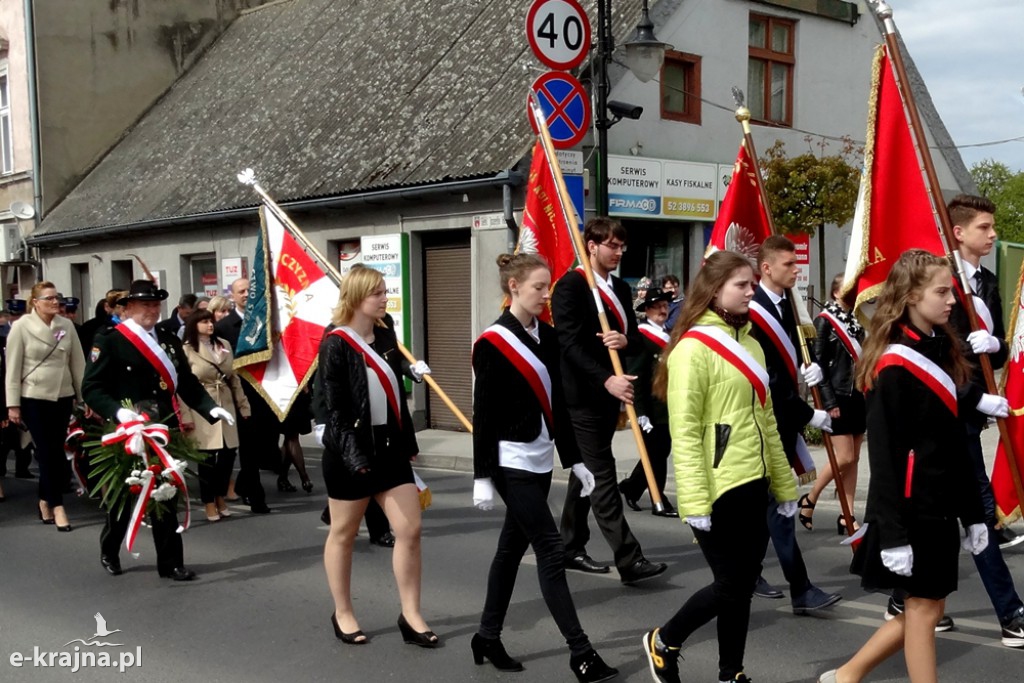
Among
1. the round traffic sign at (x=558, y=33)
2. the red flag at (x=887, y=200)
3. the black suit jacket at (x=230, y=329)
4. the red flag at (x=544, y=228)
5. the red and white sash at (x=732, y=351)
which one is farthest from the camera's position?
the round traffic sign at (x=558, y=33)

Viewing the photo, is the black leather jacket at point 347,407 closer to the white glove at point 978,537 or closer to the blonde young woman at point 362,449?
the blonde young woman at point 362,449

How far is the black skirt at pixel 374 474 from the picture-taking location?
5434mm

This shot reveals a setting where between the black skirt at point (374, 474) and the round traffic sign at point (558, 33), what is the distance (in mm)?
7384

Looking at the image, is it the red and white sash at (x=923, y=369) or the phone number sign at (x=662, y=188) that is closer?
the red and white sash at (x=923, y=369)

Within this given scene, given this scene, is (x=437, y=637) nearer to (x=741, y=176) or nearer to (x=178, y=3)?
(x=741, y=176)

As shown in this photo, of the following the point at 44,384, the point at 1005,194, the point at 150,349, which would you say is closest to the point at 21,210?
the point at 44,384

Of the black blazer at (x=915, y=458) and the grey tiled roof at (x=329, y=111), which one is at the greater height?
the grey tiled roof at (x=329, y=111)

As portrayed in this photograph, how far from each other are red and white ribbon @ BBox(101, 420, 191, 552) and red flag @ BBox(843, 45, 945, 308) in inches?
163

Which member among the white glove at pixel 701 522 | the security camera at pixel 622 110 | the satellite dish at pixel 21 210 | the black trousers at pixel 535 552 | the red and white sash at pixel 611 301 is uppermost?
the security camera at pixel 622 110

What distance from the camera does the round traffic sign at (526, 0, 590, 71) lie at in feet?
39.2

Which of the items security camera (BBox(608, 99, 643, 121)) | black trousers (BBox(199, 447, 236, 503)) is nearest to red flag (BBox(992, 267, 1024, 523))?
black trousers (BBox(199, 447, 236, 503))

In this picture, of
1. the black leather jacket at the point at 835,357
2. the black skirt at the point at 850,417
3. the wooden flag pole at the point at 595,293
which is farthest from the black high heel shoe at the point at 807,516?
the wooden flag pole at the point at 595,293

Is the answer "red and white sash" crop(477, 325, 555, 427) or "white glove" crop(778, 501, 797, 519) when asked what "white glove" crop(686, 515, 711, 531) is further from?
"red and white sash" crop(477, 325, 555, 427)

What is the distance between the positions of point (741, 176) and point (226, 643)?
4019 mm
